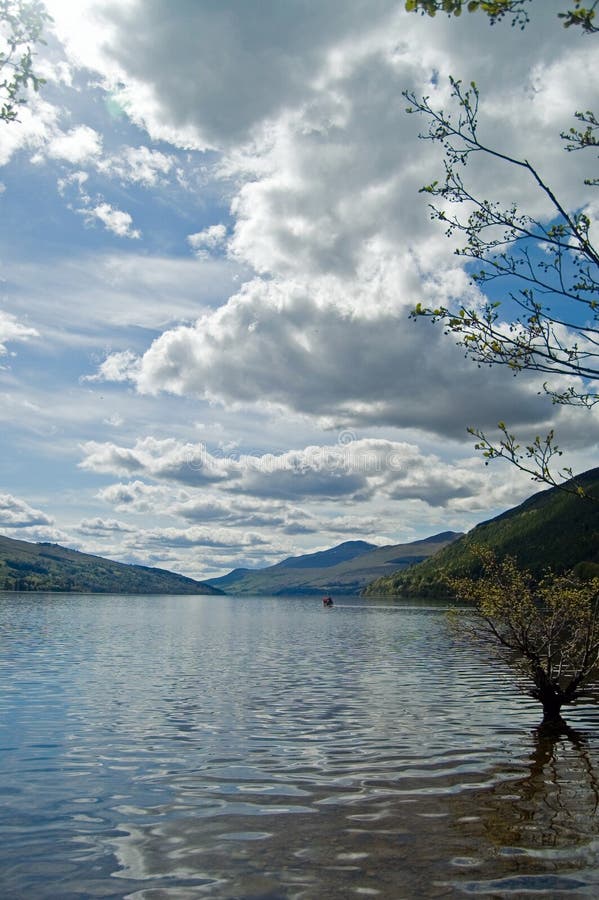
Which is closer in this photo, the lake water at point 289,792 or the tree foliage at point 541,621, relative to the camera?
the lake water at point 289,792

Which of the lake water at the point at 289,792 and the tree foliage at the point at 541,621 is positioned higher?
the tree foliage at the point at 541,621

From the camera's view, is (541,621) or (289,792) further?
(541,621)

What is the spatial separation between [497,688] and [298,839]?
29026 mm

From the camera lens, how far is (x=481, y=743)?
25.1m

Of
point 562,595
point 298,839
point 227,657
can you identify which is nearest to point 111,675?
point 227,657

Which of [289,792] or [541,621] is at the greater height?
[541,621]

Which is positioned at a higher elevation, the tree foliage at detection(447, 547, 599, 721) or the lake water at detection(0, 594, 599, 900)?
the tree foliage at detection(447, 547, 599, 721)

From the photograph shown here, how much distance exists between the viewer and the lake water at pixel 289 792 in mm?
12477

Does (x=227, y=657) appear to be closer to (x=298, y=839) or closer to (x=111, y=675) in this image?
(x=111, y=675)

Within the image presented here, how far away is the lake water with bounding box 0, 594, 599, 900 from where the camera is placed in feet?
40.9

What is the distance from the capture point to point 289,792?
18516 mm

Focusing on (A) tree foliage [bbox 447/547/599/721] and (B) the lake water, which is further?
(A) tree foliage [bbox 447/547/599/721]

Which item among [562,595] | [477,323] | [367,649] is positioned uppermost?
[477,323]

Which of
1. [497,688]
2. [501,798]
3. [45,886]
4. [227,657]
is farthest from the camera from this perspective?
[227,657]
